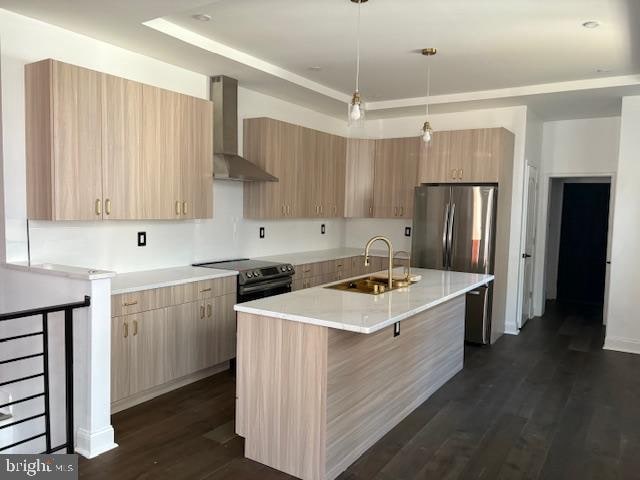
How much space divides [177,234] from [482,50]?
3.09 meters

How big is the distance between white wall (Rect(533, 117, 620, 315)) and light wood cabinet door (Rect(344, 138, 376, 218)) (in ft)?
7.73

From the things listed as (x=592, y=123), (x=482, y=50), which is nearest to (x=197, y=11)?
(x=482, y=50)

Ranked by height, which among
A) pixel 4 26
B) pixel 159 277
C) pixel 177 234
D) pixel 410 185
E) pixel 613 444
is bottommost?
pixel 613 444

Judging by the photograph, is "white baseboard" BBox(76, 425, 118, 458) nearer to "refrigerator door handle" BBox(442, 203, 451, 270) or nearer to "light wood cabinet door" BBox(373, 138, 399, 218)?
"refrigerator door handle" BBox(442, 203, 451, 270)

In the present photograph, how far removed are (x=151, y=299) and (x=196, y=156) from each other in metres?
1.33

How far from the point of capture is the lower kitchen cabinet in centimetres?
340

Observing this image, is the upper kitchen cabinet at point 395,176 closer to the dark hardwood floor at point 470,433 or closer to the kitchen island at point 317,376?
the dark hardwood floor at point 470,433

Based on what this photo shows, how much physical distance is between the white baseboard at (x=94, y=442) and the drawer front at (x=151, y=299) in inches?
29.3

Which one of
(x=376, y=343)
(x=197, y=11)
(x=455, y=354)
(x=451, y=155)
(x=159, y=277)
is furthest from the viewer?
(x=451, y=155)

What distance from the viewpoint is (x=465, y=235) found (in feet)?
17.7

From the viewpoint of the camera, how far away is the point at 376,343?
3121 mm

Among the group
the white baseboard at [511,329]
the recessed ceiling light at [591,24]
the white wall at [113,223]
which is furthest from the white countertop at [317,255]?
the recessed ceiling light at [591,24]

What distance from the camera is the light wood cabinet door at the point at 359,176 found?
21.3 ft

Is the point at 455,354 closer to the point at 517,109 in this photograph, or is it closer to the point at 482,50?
the point at 482,50
